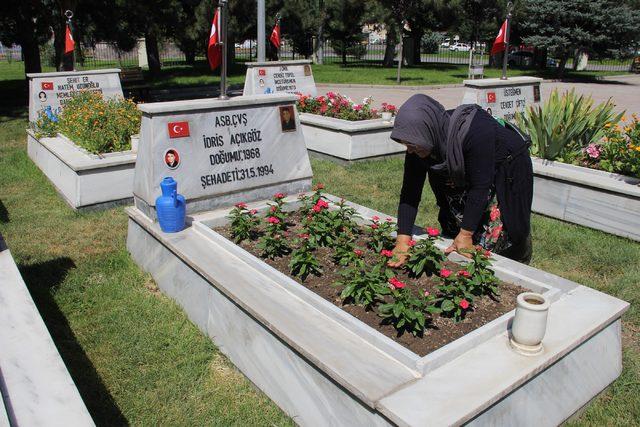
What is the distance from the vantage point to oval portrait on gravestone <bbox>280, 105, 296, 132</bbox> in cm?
562

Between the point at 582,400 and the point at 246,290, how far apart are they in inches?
81.9

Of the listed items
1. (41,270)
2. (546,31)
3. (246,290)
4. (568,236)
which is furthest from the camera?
(546,31)

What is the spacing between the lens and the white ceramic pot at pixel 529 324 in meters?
2.68

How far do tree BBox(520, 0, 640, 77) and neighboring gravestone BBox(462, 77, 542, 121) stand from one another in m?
16.8

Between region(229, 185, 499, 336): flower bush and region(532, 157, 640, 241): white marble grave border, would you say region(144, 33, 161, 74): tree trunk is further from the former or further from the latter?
region(229, 185, 499, 336): flower bush

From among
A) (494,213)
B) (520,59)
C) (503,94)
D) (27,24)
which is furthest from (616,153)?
(520,59)

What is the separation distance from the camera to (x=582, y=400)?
10.2 feet

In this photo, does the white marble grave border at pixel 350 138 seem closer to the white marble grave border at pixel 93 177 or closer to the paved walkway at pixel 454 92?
the white marble grave border at pixel 93 177

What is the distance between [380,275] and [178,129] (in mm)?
2423

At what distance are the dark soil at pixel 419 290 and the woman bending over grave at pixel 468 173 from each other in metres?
0.29

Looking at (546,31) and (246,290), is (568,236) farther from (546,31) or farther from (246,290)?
(546,31)

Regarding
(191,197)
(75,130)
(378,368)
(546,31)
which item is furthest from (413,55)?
(378,368)

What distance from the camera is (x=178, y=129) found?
489 centimetres

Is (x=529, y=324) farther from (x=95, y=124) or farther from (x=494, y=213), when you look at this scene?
(x=95, y=124)
